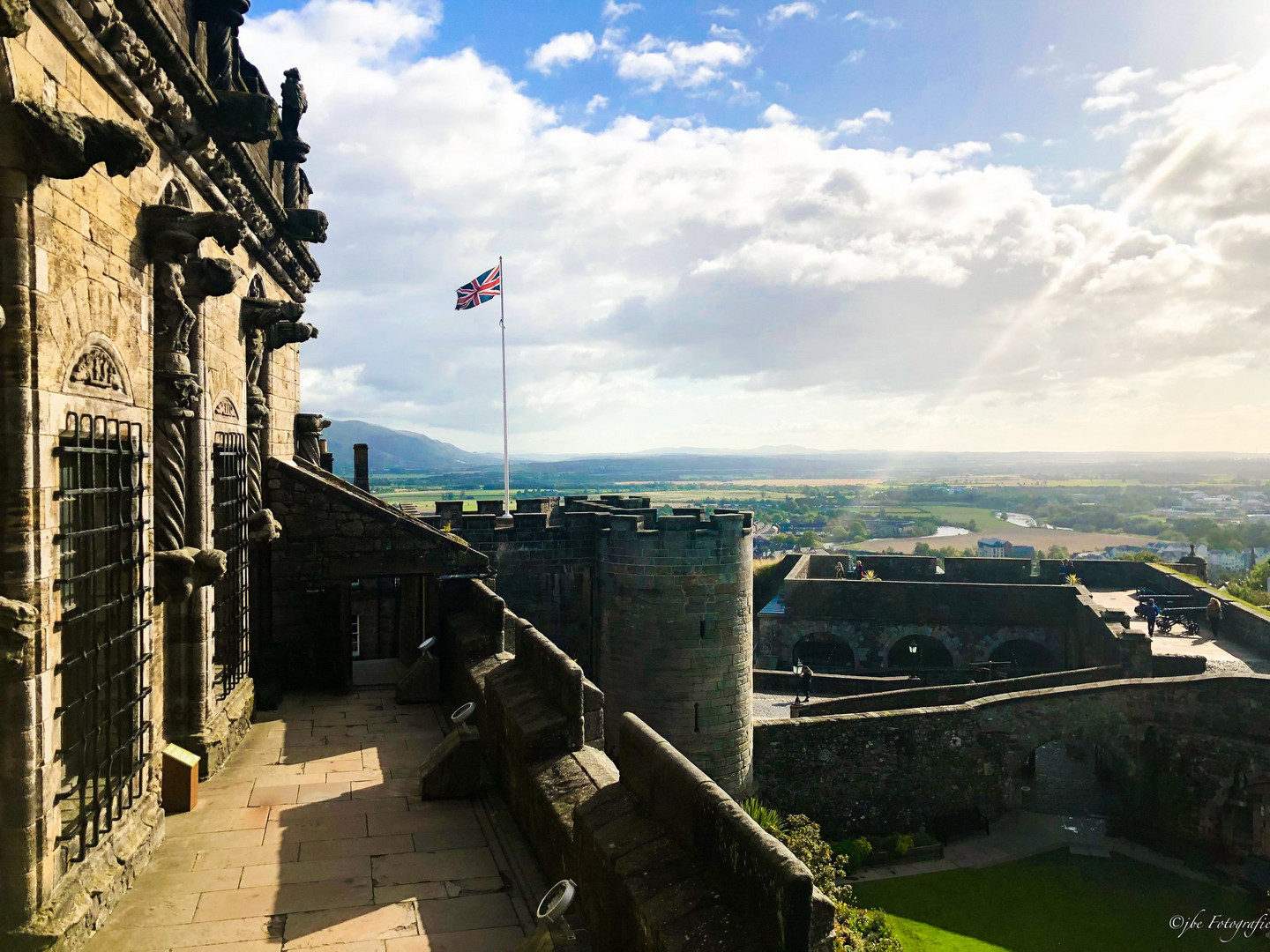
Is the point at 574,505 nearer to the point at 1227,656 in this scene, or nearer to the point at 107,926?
the point at 107,926

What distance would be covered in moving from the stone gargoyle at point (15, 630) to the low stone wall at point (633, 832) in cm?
310

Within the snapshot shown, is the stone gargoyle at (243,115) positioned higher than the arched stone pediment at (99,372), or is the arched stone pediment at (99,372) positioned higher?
the stone gargoyle at (243,115)

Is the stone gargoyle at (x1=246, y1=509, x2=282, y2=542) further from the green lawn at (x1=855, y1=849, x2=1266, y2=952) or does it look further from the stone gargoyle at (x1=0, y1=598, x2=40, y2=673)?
the green lawn at (x1=855, y1=849, x2=1266, y2=952)

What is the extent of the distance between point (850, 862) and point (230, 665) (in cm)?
1324

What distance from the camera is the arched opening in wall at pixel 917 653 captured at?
104 feet

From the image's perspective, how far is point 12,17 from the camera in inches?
162

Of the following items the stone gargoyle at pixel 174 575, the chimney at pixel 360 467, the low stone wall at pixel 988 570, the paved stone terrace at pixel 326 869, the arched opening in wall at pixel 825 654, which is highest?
the chimney at pixel 360 467

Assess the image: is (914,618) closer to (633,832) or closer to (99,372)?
(633,832)

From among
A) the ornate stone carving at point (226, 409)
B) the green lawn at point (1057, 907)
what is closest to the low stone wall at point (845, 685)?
the green lawn at point (1057, 907)

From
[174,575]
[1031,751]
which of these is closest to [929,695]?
[1031,751]

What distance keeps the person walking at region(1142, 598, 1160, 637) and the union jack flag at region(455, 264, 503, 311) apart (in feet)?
72.2

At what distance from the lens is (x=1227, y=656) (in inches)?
977

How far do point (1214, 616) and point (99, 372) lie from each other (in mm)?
31862

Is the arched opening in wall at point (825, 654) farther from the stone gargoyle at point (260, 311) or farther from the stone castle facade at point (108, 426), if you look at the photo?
the stone castle facade at point (108, 426)
